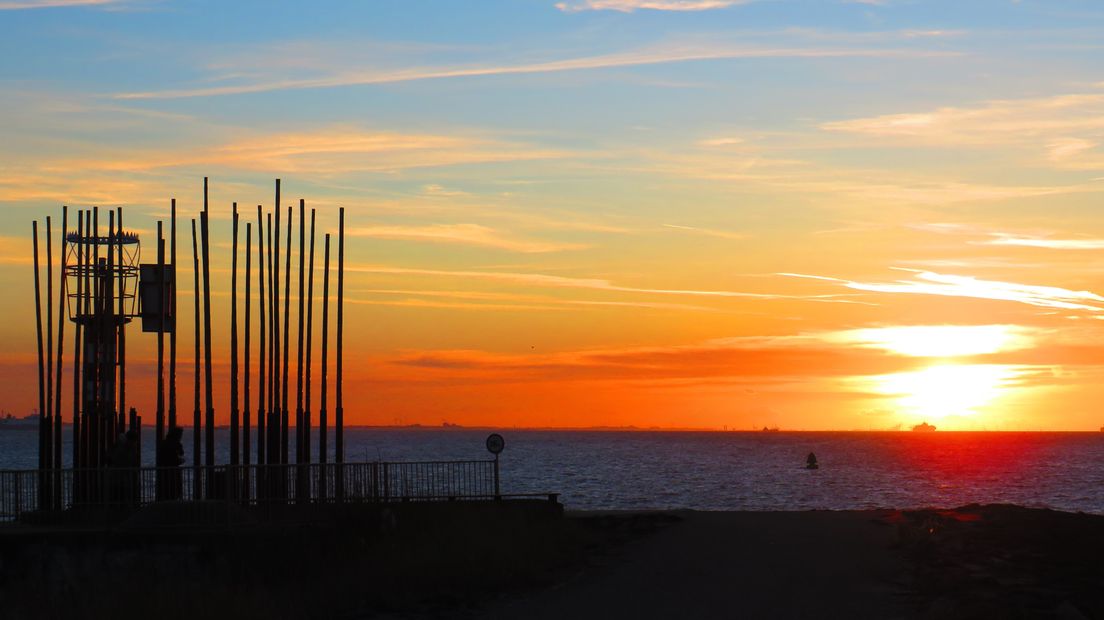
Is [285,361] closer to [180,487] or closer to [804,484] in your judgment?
[180,487]

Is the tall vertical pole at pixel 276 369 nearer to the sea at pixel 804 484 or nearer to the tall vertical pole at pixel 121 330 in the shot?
the tall vertical pole at pixel 121 330

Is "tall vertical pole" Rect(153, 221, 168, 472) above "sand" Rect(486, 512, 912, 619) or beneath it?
above

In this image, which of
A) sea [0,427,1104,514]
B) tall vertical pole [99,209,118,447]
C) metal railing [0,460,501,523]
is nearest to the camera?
metal railing [0,460,501,523]

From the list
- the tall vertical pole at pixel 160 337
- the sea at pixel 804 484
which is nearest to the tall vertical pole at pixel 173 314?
the tall vertical pole at pixel 160 337

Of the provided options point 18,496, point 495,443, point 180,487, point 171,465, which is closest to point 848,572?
point 495,443

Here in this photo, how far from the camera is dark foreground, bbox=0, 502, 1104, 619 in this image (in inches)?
841

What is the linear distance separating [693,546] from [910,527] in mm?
5105

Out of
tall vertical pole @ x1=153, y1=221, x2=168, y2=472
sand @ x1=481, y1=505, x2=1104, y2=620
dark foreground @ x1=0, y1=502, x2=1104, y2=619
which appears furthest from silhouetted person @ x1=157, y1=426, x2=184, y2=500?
sand @ x1=481, y1=505, x2=1104, y2=620

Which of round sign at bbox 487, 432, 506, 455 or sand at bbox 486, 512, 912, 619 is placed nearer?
sand at bbox 486, 512, 912, 619

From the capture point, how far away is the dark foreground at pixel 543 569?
21359 mm

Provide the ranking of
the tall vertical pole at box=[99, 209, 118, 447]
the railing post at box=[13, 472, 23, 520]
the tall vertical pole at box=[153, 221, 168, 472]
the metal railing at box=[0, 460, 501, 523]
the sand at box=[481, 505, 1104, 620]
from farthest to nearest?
the tall vertical pole at box=[99, 209, 118, 447], the tall vertical pole at box=[153, 221, 168, 472], the railing post at box=[13, 472, 23, 520], the metal railing at box=[0, 460, 501, 523], the sand at box=[481, 505, 1104, 620]

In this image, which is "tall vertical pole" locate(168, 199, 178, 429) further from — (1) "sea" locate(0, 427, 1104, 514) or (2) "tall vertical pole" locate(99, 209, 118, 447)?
(1) "sea" locate(0, 427, 1104, 514)

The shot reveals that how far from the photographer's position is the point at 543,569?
87.9ft

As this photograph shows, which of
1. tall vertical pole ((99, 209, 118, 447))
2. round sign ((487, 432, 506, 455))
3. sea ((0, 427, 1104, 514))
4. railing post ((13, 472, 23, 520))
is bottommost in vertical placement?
sea ((0, 427, 1104, 514))
